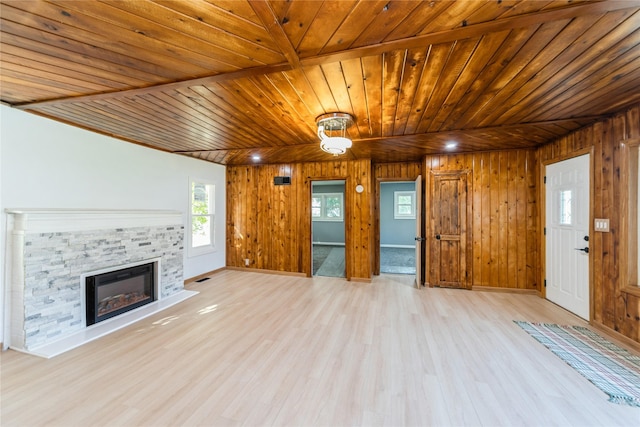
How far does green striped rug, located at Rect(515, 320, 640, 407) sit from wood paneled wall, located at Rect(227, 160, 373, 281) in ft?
8.45

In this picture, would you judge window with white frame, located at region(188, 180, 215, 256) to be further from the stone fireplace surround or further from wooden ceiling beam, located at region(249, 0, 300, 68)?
wooden ceiling beam, located at region(249, 0, 300, 68)

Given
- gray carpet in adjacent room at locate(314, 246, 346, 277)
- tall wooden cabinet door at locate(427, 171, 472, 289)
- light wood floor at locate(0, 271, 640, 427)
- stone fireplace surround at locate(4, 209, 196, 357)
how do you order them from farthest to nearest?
gray carpet in adjacent room at locate(314, 246, 346, 277)
tall wooden cabinet door at locate(427, 171, 472, 289)
stone fireplace surround at locate(4, 209, 196, 357)
light wood floor at locate(0, 271, 640, 427)

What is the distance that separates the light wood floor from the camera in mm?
1606

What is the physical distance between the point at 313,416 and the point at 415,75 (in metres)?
2.55

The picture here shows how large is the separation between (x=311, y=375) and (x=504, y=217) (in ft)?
13.3

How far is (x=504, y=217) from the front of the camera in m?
4.05

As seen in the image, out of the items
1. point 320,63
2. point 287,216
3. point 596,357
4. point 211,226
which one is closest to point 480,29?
point 320,63

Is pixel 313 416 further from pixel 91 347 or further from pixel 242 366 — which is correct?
pixel 91 347

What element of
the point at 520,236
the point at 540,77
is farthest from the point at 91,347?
the point at 520,236

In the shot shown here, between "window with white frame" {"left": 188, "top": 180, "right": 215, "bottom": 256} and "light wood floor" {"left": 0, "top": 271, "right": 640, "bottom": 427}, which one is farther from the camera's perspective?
"window with white frame" {"left": 188, "top": 180, "right": 215, "bottom": 256}

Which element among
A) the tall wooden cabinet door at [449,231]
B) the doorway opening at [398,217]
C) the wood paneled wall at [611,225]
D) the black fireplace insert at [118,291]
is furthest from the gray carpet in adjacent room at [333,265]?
the wood paneled wall at [611,225]

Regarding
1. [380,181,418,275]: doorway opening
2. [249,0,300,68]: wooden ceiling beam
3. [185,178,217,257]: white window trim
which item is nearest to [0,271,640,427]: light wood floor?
[185,178,217,257]: white window trim

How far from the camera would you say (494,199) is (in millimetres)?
4090

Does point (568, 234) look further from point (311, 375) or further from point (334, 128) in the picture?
point (311, 375)
